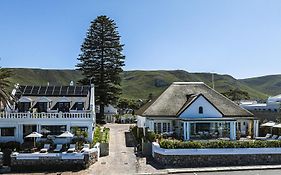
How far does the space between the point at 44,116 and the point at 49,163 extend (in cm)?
630

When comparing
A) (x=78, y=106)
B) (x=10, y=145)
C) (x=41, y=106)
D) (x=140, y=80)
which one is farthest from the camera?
(x=140, y=80)

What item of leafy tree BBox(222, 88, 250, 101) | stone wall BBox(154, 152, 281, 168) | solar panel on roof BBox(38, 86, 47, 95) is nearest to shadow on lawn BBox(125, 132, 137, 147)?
stone wall BBox(154, 152, 281, 168)

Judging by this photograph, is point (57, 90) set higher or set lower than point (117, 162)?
higher

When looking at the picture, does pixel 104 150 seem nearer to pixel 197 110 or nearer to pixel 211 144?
pixel 211 144

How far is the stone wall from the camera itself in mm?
27750

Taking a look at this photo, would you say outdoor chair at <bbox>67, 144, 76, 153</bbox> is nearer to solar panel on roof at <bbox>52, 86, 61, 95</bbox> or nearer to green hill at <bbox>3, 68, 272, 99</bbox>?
solar panel on roof at <bbox>52, 86, 61, 95</bbox>

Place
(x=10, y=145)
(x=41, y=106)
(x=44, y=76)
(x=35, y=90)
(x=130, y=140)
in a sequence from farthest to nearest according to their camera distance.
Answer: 1. (x=44, y=76)
2. (x=130, y=140)
3. (x=35, y=90)
4. (x=41, y=106)
5. (x=10, y=145)

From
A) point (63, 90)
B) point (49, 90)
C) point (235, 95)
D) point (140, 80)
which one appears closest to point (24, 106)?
point (49, 90)

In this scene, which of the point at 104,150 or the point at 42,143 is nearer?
the point at 42,143

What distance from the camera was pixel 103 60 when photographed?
55.9 metres

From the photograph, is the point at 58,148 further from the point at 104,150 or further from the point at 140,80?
the point at 140,80

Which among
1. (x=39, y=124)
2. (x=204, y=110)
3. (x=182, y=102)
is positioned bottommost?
(x=39, y=124)

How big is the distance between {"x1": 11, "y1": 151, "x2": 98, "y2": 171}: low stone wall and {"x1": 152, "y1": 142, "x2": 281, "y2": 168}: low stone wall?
5944 millimetres

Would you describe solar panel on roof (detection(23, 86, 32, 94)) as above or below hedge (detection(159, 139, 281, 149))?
above
